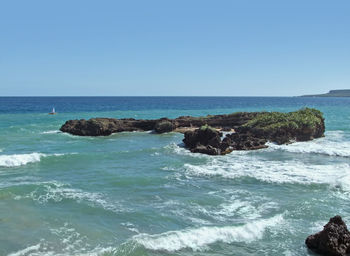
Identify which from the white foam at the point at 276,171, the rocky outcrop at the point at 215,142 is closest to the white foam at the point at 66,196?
the white foam at the point at 276,171

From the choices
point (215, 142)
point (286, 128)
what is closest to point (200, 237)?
point (215, 142)

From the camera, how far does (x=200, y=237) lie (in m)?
12.1

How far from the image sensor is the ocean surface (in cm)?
1173

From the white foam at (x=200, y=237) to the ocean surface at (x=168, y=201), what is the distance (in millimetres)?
34

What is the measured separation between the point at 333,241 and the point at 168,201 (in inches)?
290

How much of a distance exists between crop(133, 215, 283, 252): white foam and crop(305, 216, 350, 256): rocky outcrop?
6.28 feet

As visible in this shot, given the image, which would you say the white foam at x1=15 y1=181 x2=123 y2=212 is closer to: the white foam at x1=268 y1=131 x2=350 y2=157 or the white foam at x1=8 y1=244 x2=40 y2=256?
the white foam at x1=8 y1=244 x2=40 y2=256

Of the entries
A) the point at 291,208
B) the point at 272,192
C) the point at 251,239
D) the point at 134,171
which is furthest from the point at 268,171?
the point at 251,239

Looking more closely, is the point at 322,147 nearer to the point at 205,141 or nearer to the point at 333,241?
the point at 205,141

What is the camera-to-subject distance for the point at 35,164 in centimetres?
2394

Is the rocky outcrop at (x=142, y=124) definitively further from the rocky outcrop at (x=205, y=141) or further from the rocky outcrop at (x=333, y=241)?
the rocky outcrop at (x=333, y=241)

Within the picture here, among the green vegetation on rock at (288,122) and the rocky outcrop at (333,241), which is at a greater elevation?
the green vegetation on rock at (288,122)

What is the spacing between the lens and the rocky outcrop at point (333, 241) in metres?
10.7

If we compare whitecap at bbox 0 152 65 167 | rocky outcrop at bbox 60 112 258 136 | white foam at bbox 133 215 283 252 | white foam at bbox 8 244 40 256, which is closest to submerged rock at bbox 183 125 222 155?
rocky outcrop at bbox 60 112 258 136
